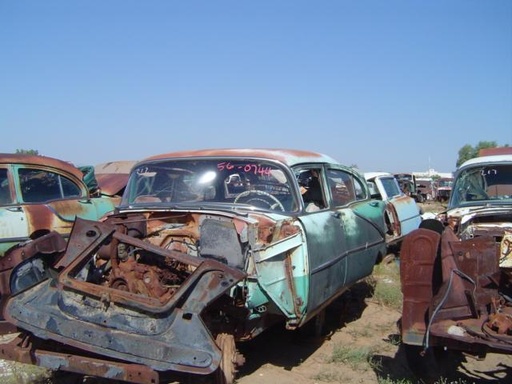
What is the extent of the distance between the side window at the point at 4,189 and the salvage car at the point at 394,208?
615 centimetres

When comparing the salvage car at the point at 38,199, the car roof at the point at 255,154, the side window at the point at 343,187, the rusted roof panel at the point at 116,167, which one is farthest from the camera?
the rusted roof panel at the point at 116,167

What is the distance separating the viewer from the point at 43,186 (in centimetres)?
748

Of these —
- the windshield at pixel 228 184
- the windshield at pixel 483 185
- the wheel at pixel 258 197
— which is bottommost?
the windshield at pixel 483 185

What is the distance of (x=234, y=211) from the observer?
449cm

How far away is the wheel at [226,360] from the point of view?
373cm

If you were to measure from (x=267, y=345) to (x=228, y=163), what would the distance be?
1982 millimetres

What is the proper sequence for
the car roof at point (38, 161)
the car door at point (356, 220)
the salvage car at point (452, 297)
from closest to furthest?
1. the salvage car at point (452, 297)
2. the car door at point (356, 220)
3. the car roof at point (38, 161)

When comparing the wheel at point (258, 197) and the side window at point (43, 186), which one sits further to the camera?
the side window at point (43, 186)

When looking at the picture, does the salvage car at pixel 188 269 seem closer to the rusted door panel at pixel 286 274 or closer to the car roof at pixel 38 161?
the rusted door panel at pixel 286 274

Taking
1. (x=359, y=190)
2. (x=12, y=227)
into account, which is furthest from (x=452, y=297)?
(x=12, y=227)

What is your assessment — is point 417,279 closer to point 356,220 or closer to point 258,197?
point 258,197

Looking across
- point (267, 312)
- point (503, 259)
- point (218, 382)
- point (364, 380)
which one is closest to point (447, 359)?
point (364, 380)

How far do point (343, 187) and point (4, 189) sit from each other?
174 inches

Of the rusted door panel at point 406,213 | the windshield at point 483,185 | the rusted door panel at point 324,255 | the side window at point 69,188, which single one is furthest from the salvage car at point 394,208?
the side window at point 69,188
